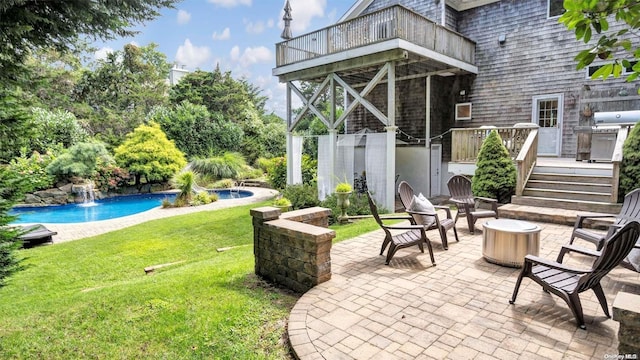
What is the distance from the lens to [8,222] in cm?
301

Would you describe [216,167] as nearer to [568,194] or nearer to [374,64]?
[374,64]

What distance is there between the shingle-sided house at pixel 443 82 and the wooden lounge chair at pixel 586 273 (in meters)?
6.26

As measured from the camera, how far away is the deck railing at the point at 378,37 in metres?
8.88

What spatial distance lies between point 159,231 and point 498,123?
1076 centimetres

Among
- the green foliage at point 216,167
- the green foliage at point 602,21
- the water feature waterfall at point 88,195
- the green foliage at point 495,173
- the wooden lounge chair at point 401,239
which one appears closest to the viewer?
the green foliage at point 602,21

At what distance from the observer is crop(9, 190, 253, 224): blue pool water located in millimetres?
12555

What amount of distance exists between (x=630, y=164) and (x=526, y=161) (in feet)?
6.27

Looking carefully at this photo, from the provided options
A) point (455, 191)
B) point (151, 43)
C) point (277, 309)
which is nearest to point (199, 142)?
point (151, 43)

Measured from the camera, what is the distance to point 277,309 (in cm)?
344

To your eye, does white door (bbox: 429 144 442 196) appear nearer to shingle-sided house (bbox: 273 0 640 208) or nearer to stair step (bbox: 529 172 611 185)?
shingle-sided house (bbox: 273 0 640 208)

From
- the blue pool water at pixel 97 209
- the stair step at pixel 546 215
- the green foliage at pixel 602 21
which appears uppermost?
the green foliage at pixel 602 21

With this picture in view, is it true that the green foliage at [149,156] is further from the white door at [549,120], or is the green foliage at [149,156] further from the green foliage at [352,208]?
the white door at [549,120]

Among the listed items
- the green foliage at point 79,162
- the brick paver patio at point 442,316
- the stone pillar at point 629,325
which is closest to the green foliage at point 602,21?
the stone pillar at point 629,325

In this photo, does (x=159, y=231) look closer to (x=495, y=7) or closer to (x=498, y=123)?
(x=498, y=123)
